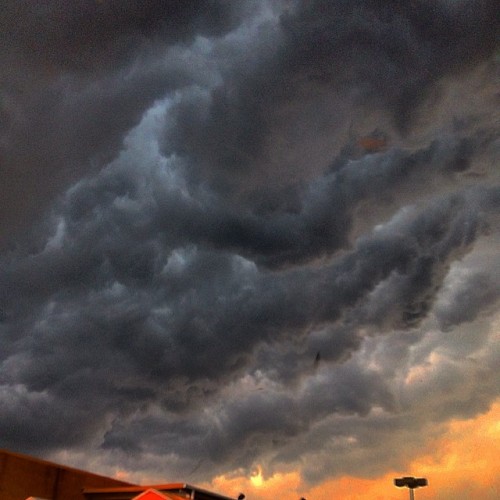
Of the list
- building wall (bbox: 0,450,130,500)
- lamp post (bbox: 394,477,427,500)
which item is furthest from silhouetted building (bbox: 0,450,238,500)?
lamp post (bbox: 394,477,427,500)

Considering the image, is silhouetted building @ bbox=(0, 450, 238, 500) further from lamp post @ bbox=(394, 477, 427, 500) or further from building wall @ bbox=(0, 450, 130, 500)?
lamp post @ bbox=(394, 477, 427, 500)

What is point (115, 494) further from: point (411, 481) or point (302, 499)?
point (411, 481)

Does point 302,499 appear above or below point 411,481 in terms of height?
below

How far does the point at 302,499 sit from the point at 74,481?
1229 centimetres

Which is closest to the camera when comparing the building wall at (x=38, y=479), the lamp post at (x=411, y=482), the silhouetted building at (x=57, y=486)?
the silhouetted building at (x=57, y=486)

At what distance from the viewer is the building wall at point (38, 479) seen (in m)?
26.7

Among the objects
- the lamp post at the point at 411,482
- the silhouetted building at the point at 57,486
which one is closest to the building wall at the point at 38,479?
the silhouetted building at the point at 57,486

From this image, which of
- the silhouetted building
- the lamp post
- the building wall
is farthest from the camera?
the lamp post

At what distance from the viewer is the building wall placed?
26719 mm

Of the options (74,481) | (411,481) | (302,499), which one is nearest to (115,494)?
(74,481)

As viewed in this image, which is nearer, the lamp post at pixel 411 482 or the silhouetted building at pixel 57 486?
the silhouetted building at pixel 57 486

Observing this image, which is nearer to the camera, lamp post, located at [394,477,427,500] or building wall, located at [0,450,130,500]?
building wall, located at [0,450,130,500]

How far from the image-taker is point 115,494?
27484 mm

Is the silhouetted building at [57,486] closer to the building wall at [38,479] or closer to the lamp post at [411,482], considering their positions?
the building wall at [38,479]
